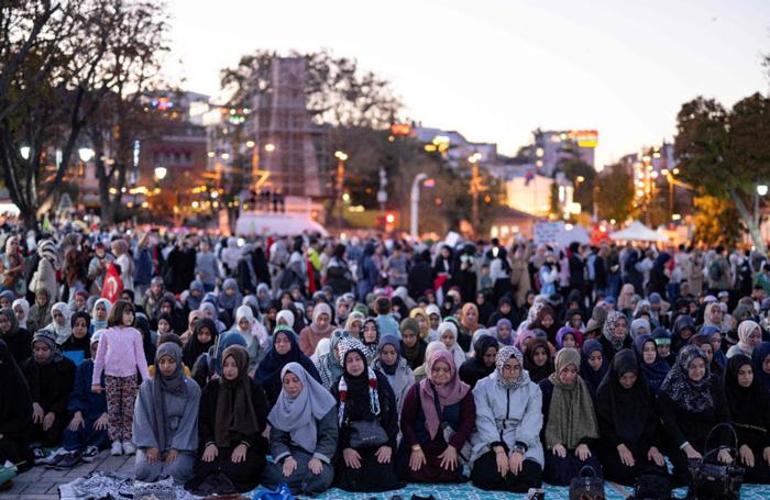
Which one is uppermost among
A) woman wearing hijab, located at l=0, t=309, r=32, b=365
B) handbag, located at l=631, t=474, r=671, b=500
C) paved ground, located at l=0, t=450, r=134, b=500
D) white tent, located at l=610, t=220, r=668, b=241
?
white tent, located at l=610, t=220, r=668, b=241

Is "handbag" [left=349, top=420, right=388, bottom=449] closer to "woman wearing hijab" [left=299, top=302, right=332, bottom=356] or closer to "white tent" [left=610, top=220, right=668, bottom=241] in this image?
"woman wearing hijab" [left=299, top=302, right=332, bottom=356]

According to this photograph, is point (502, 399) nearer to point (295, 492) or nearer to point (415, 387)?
point (415, 387)

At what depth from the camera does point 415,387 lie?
7684 mm

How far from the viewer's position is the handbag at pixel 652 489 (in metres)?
6.69

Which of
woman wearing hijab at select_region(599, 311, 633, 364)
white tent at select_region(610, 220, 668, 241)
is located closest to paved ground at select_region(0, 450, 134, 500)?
woman wearing hijab at select_region(599, 311, 633, 364)

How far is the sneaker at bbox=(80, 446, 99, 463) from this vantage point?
7974 millimetres

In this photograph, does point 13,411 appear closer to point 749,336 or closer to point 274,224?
point 749,336

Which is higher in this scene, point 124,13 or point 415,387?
point 124,13

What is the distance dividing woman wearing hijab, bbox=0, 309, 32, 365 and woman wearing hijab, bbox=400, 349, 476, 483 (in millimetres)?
3489

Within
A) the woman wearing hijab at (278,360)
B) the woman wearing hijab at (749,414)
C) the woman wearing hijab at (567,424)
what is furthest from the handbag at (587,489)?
the woman wearing hijab at (278,360)

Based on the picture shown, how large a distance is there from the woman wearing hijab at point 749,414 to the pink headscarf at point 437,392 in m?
2.05

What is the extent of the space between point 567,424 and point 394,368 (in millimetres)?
1536

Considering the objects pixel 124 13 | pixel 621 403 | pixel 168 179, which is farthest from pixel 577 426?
pixel 168 179

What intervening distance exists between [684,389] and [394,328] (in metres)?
3.85
